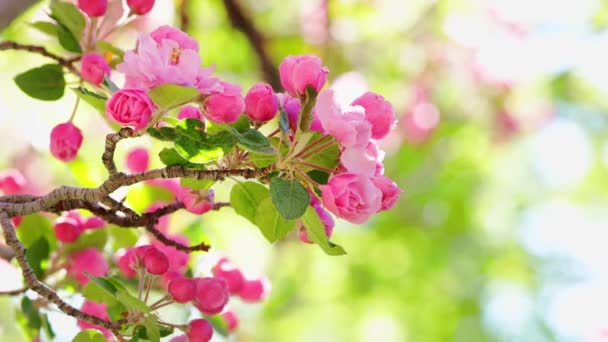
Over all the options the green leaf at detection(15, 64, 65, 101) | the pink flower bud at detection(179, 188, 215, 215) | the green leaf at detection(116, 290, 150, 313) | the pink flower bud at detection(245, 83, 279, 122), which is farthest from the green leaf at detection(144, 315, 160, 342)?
the green leaf at detection(15, 64, 65, 101)

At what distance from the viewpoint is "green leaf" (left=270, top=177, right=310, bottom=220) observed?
2.59 feet

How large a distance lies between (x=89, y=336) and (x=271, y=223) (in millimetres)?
254

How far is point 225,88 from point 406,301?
2.44 meters

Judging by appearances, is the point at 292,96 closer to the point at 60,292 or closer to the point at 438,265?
the point at 60,292

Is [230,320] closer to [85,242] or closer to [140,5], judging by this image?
[85,242]

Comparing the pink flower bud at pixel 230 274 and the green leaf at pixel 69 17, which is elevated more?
the green leaf at pixel 69 17

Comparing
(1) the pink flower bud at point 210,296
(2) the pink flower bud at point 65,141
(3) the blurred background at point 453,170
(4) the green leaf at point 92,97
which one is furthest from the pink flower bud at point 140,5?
(3) the blurred background at point 453,170

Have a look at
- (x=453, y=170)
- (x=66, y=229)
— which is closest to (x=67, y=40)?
(x=66, y=229)

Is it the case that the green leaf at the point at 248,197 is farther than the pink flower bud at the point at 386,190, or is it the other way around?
the green leaf at the point at 248,197

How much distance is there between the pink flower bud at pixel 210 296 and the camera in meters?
0.97

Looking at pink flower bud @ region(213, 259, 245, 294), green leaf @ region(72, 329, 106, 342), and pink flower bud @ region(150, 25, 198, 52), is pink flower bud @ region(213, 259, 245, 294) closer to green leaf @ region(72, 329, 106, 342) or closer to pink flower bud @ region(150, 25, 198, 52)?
green leaf @ region(72, 329, 106, 342)

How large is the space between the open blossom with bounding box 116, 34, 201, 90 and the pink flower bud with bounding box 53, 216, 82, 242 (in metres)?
0.43

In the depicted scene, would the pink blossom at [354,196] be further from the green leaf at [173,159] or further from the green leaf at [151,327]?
the green leaf at [151,327]

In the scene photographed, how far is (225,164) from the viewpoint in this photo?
2.91 feet
